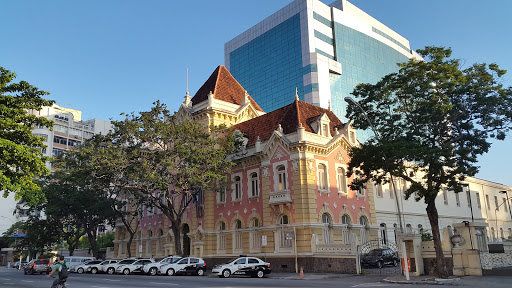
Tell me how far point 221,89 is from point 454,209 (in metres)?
32.8

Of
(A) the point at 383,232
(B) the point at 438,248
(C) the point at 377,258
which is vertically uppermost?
(A) the point at 383,232

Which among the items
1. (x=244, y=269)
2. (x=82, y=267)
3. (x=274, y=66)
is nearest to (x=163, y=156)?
(x=244, y=269)

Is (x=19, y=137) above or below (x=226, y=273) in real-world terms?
above

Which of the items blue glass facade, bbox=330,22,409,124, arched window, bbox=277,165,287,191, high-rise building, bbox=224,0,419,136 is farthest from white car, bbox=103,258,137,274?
blue glass facade, bbox=330,22,409,124

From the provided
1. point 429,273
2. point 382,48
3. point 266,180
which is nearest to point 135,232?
point 266,180

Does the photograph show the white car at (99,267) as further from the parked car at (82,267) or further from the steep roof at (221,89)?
the steep roof at (221,89)

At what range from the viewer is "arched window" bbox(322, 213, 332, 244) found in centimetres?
3434

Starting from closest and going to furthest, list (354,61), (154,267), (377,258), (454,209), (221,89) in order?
(377,258)
(154,267)
(221,89)
(454,209)
(354,61)

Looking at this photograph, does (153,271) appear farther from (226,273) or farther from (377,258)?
(377,258)

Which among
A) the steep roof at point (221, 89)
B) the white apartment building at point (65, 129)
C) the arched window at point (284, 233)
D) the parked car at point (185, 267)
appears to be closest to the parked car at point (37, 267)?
the parked car at point (185, 267)

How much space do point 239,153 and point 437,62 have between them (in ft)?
66.9

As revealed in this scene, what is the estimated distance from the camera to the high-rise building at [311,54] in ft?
295

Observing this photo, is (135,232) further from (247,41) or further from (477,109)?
(247,41)

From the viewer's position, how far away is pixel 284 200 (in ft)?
112
